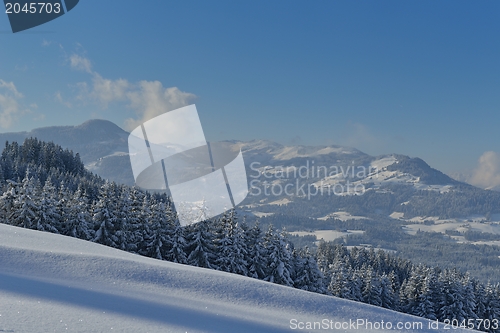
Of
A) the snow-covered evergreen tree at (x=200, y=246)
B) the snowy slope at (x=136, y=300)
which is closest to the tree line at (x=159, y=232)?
the snow-covered evergreen tree at (x=200, y=246)

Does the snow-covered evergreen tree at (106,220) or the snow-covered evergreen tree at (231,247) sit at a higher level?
the snow-covered evergreen tree at (106,220)

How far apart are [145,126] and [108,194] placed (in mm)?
23996

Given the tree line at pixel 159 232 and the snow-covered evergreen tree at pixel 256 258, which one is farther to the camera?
the snow-covered evergreen tree at pixel 256 258

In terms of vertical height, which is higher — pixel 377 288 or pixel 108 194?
pixel 108 194

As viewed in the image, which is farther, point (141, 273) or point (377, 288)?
point (377, 288)

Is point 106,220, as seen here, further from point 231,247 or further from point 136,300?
point 136,300

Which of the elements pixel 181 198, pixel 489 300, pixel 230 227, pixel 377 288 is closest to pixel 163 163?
pixel 181 198

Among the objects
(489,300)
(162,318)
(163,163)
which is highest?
(163,163)

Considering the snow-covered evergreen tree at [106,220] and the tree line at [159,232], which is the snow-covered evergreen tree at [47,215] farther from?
the snow-covered evergreen tree at [106,220]

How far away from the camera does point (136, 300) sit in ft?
30.3

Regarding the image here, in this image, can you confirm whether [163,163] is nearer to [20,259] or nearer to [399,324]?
[20,259]

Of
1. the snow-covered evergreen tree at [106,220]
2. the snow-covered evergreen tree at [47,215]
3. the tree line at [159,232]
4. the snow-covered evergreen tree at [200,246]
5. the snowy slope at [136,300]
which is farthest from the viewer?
the snow-covered evergreen tree at [200,246]

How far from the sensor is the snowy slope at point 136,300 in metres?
7.15

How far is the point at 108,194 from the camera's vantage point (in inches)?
1198
